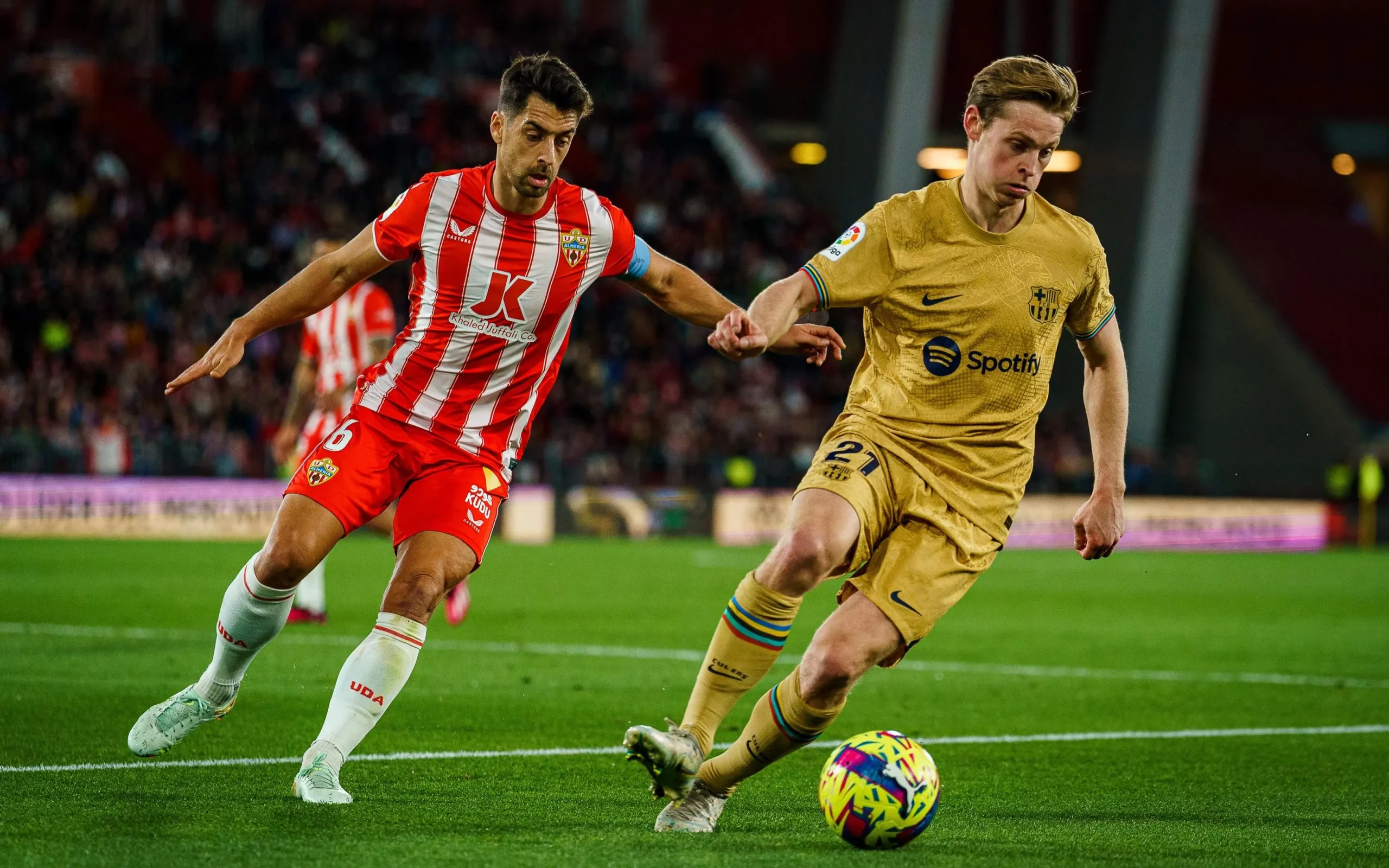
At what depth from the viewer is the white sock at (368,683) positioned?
5.32 meters

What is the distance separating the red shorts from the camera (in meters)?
5.53

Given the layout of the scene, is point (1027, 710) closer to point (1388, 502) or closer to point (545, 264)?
point (545, 264)

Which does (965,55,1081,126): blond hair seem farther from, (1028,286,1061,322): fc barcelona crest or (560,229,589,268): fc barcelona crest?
(560,229,589,268): fc barcelona crest

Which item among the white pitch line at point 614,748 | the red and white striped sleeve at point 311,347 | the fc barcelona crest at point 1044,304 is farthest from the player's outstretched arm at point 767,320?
the red and white striped sleeve at point 311,347

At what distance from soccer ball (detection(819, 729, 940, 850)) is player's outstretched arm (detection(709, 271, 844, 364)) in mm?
1193

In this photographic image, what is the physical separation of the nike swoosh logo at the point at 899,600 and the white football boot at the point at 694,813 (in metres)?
0.79

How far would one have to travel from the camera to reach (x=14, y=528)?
67.9 feet

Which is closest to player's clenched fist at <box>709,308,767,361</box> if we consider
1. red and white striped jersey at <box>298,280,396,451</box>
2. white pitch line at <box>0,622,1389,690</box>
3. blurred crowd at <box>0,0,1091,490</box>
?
red and white striped jersey at <box>298,280,396,451</box>

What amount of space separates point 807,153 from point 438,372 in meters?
31.8

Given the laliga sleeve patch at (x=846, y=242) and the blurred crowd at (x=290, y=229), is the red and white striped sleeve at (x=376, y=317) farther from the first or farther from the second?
the blurred crowd at (x=290, y=229)

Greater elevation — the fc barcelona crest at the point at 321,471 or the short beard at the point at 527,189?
the short beard at the point at 527,189

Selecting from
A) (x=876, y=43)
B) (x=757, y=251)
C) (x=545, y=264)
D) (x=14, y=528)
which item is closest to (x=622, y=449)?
(x=757, y=251)

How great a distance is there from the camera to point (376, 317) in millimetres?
9891

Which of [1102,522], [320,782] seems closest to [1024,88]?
[1102,522]
